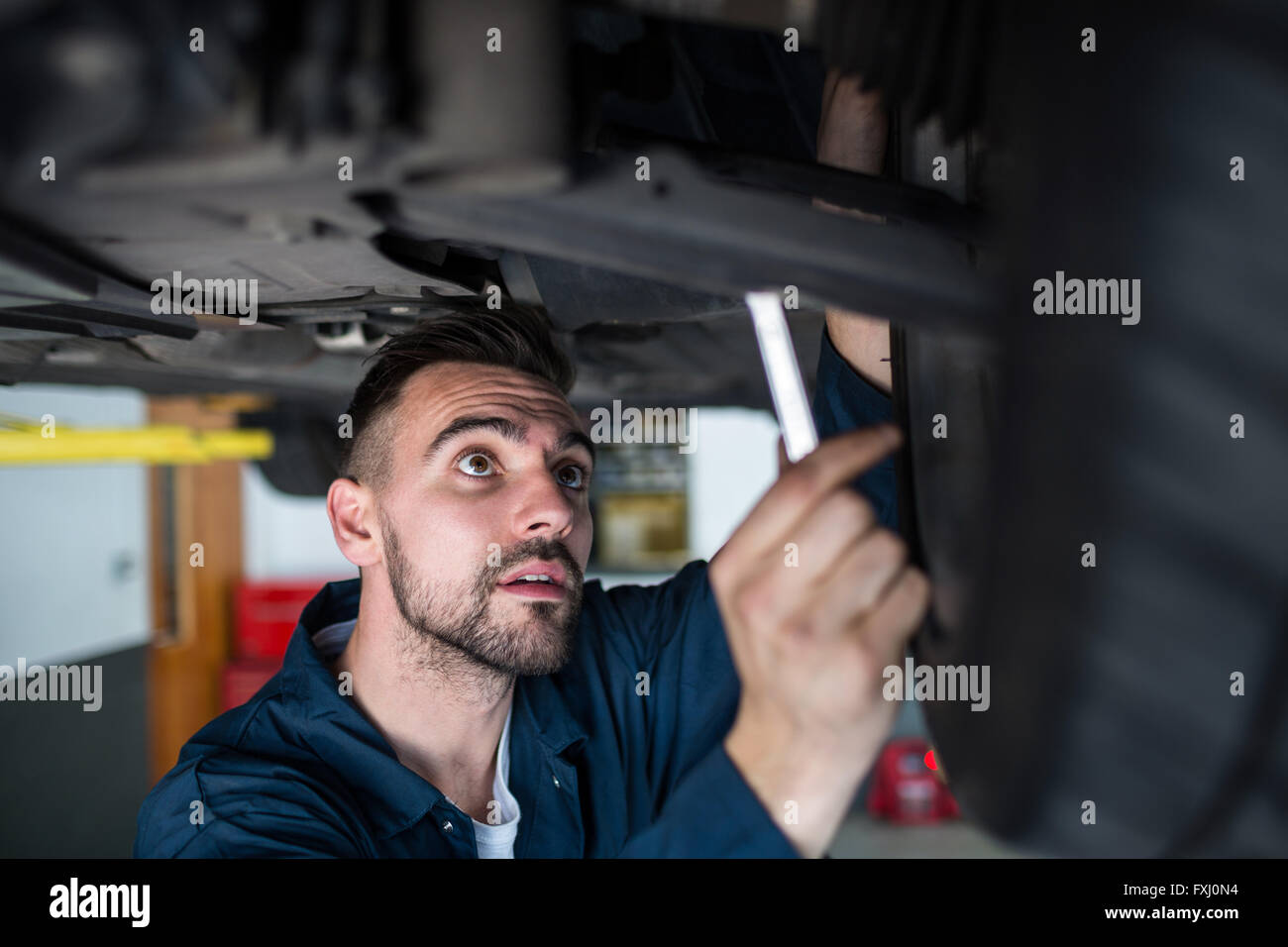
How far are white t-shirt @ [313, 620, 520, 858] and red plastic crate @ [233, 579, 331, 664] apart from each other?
2598mm

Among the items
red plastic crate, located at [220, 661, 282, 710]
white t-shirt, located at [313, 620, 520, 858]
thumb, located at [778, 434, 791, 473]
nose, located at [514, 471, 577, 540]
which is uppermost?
thumb, located at [778, 434, 791, 473]

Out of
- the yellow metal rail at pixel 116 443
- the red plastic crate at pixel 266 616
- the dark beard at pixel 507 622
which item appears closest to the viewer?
the dark beard at pixel 507 622

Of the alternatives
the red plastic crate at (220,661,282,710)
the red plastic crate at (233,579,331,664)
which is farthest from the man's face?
the red plastic crate at (233,579,331,664)

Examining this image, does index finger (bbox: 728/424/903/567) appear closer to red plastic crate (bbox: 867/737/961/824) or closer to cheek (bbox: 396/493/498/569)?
cheek (bbox: 396/493/498/569)

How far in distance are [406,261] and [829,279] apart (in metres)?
0.35

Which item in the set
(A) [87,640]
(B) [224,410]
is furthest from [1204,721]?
(A) [87,640]

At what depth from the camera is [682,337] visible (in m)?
1.21

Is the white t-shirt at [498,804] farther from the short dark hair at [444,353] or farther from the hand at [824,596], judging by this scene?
the hand at [824,596]

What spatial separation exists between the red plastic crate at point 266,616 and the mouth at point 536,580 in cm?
289

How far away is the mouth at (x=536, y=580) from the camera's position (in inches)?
31.5

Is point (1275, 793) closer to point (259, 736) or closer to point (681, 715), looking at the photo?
point (681, 715)

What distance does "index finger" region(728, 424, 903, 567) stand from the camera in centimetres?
44

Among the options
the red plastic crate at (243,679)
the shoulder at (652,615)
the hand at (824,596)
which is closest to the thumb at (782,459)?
the hand at (824,596)
